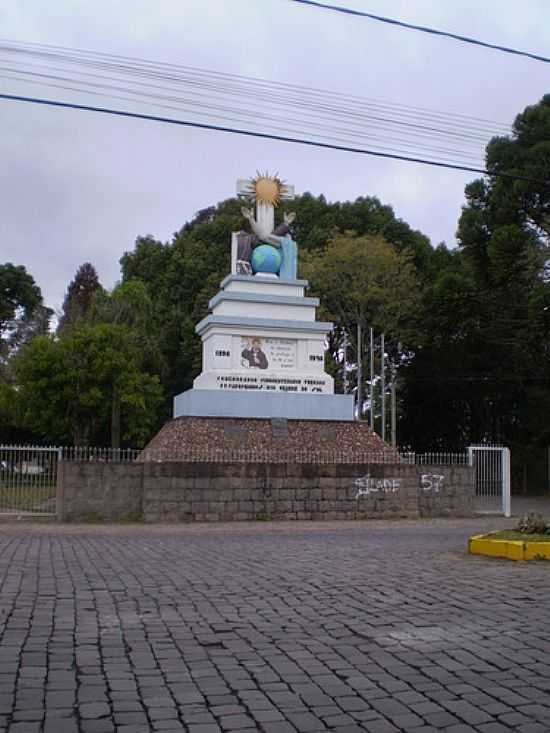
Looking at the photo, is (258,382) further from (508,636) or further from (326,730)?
(326,730)

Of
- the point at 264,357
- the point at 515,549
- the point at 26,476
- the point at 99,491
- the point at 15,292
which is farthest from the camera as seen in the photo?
the point at 15,292

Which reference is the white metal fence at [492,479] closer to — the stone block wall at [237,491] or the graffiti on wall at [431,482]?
the graffiti on wall at [431,482]

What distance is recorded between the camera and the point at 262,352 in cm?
2370

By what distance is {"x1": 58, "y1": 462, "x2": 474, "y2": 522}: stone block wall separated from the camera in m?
19.4

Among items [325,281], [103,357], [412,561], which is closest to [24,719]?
[412,561]

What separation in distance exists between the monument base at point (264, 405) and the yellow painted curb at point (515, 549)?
11645mm

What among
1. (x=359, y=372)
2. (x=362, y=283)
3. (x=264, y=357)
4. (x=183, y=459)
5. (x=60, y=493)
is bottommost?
(x=60, y=493)

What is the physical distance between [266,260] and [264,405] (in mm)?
4561

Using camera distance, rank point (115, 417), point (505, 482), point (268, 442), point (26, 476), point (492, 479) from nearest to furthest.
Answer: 1. point (26, 476)
2. point (268, 442)
3. point (505, 482)
4. point (492, 479)
5. point (115, 417)

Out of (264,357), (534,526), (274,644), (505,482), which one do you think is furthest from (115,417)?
(274,644)

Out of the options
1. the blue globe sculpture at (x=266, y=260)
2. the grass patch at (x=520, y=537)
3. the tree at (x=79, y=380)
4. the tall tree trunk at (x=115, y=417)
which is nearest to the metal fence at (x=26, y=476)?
the blue globe sculpture at (x=266, y=260)

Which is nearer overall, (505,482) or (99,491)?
(99,491)

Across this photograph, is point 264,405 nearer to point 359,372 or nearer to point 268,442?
point 268,442

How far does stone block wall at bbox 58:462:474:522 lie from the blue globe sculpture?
7.03 m
